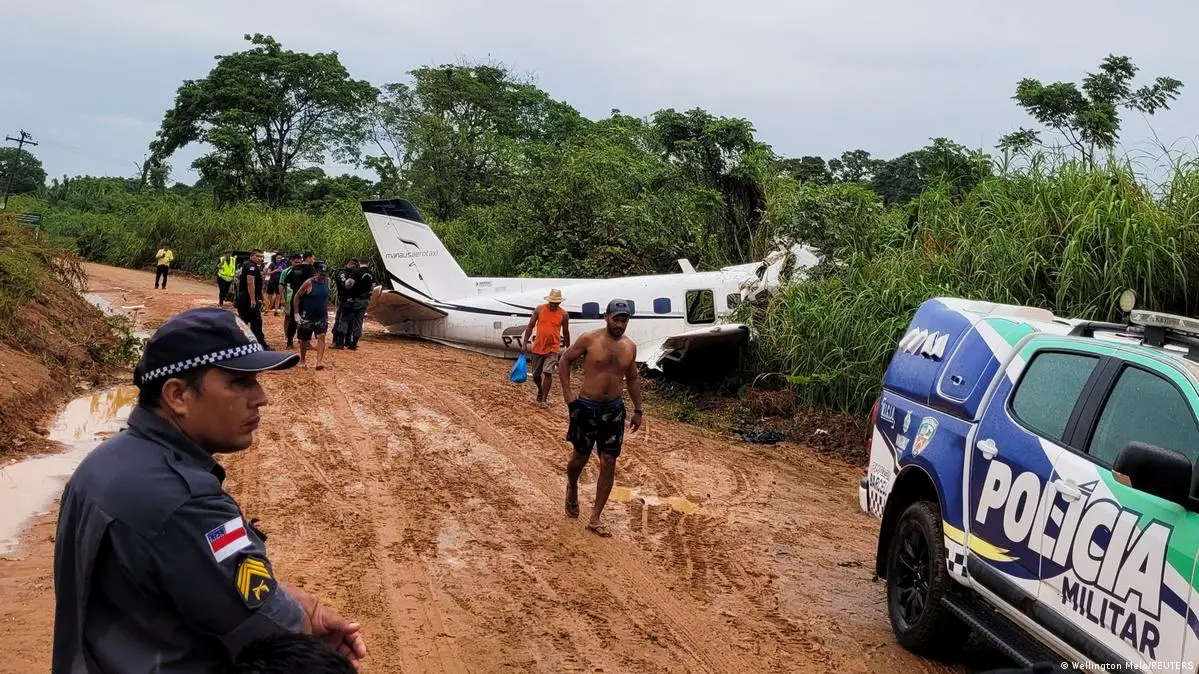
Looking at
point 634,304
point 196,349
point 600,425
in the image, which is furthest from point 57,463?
point 634,304

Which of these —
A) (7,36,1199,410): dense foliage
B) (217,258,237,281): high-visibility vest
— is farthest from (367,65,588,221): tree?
(217,258,237,281): high-visibility vest

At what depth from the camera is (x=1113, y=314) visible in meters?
10.2

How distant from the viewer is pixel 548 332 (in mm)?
14703

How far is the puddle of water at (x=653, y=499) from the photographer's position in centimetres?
913

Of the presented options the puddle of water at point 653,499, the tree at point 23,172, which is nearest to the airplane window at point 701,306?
the puddle of water at point 653,499

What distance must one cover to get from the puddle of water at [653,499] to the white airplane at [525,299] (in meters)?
5.40

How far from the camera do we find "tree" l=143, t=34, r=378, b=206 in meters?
47.8

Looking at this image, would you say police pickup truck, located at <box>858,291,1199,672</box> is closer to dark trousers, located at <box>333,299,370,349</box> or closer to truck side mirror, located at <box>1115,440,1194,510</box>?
truck side mirror, located at <box>1115,440,1194,510</box>

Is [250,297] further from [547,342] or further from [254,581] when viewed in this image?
[254,581]

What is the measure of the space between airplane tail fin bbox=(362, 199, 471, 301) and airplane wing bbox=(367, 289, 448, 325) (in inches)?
18.8

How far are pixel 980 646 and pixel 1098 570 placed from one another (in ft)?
7.04

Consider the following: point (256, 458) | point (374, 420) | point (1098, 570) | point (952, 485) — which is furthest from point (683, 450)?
point (1098, 570)

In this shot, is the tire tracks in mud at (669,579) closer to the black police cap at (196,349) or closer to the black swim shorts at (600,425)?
the black swim shorts at (600,425)

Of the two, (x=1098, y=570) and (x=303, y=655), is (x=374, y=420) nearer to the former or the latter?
(x=1098, y=570)
